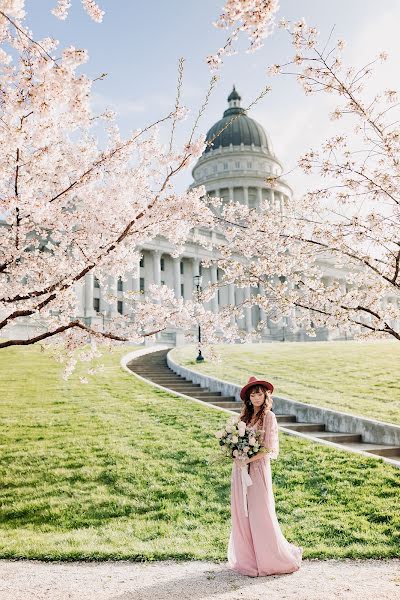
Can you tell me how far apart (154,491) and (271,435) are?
391cm

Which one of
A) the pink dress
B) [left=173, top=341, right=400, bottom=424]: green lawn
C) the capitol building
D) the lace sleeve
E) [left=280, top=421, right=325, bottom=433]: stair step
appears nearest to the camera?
the pink dress

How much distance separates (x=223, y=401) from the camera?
17.2 metres

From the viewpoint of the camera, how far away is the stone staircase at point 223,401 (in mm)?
11305

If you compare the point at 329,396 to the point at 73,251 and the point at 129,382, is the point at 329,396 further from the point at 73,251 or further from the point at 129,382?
the point at 73,251

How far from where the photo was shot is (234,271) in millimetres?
9867

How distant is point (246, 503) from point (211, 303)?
225ft

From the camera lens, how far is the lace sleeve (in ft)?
21.0

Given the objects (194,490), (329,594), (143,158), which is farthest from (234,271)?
(329,594)

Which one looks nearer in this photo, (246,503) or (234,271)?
(246,503)

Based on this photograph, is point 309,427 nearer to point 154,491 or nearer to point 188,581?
point 154,491

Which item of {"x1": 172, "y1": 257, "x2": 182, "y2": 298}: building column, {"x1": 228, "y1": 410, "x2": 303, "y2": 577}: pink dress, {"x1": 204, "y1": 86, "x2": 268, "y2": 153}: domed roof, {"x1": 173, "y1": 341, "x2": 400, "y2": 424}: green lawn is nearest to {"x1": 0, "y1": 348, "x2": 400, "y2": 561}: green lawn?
{"x1": 228, "y1": 410, "x2": 303, "y2": 577}: pink dress

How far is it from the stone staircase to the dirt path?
416 cm

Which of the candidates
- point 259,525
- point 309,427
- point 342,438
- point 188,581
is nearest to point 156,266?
point 309,427

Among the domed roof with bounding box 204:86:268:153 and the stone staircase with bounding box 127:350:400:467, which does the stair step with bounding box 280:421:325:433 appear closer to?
the stone staircase with bounding box 127:350:400:467
